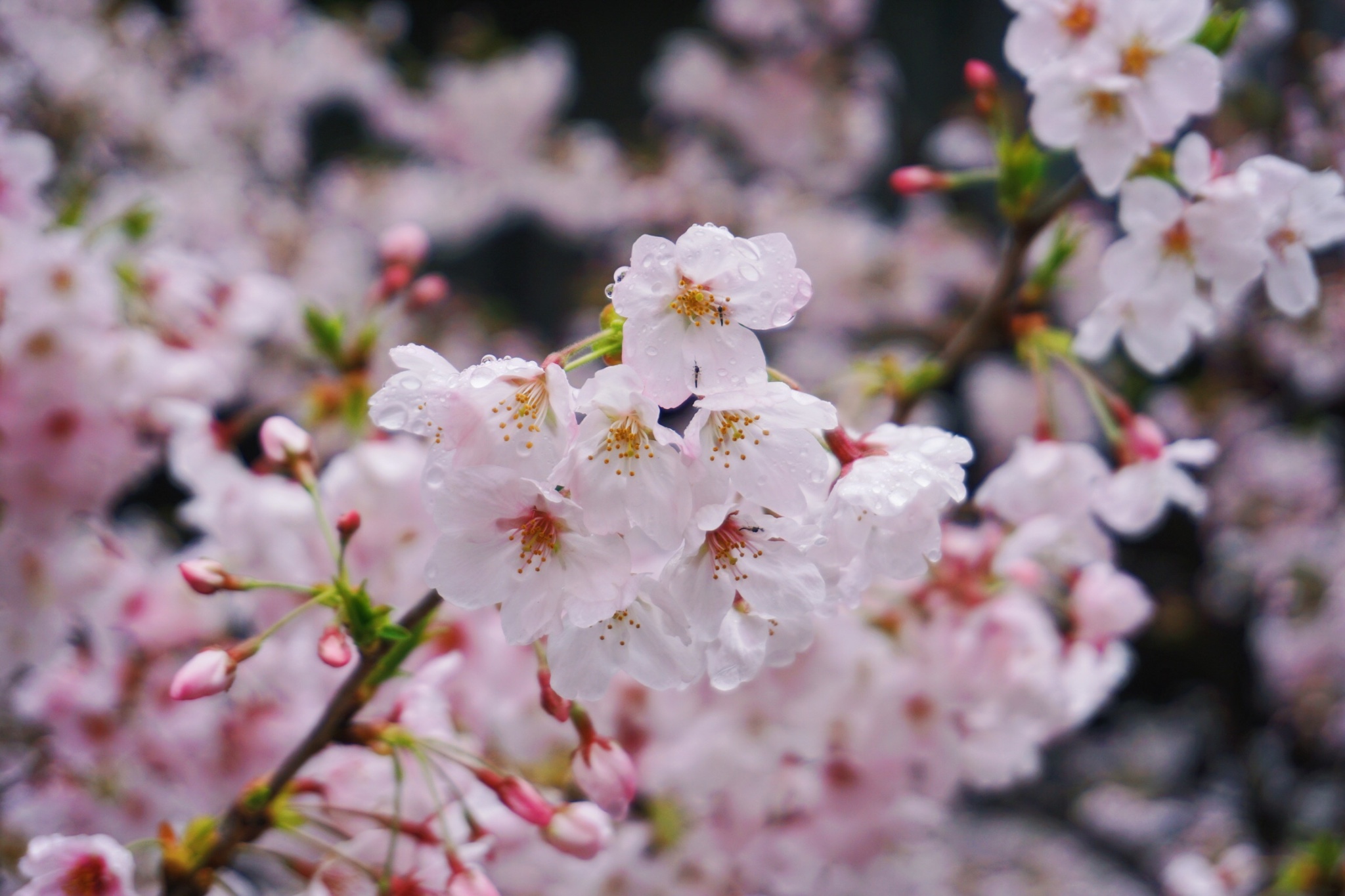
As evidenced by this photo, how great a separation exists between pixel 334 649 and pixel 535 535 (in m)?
0.21

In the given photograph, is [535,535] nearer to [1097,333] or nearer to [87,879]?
[87,879]

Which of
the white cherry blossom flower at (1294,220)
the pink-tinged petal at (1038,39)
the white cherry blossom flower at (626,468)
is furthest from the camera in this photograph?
the pink-tinged petal at (1038,39)

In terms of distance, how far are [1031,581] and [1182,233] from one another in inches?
20.8

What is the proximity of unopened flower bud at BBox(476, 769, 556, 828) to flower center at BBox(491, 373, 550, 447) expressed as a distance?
40cm

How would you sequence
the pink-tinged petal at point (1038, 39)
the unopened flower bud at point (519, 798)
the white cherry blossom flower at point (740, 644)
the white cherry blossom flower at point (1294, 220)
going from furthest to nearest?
1. the pink-tinged petal at point (1038, 39)
2. the white cherry blossom flower at point (1294, 220)
3. the unopened flower bud at point (519, 798)
4. the white cherry blossom flower at point (740, 644)

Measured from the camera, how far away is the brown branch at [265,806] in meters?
0.93

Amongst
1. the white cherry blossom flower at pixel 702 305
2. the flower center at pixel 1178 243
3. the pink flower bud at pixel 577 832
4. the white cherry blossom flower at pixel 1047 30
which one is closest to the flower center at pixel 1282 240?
the flower center at pixel 1178 243

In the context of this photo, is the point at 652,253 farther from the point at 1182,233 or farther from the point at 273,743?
the point at 273,743

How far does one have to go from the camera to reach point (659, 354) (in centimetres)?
75

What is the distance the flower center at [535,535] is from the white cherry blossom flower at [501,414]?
6cm

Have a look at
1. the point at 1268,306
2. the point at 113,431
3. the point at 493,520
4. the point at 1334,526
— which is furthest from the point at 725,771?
the point at 1334,526

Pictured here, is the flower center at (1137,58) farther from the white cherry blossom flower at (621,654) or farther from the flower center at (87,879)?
the flower center at (87,879)

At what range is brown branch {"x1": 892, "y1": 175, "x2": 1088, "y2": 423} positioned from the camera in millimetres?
1218

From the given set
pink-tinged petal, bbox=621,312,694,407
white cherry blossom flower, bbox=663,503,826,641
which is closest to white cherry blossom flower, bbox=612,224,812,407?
pink-tinged petal, bbox=621,312,694,407
